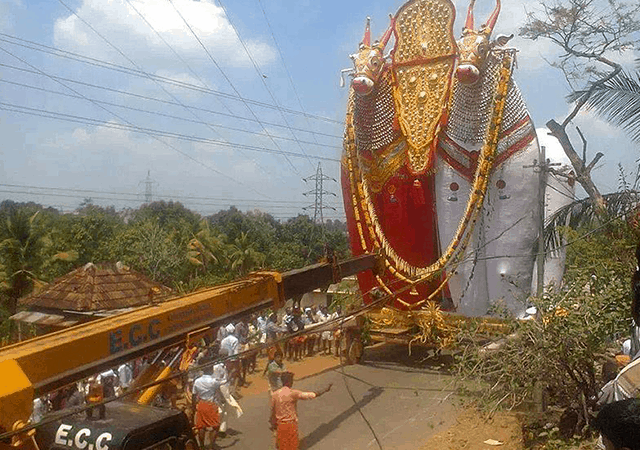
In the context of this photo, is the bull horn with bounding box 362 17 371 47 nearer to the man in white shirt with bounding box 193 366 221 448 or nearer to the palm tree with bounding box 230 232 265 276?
the man in white shirt with bounding box 193 366 221 448

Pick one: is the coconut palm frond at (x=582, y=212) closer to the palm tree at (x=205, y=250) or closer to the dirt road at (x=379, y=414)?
the dirt road at (x=379, y=414)

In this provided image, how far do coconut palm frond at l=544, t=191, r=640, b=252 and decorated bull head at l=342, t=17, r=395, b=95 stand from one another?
476 cm

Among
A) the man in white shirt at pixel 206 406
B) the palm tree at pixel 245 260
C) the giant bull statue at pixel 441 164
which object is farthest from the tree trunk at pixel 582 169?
the palm tree at pixel 245 260

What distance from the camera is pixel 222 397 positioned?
382 inches

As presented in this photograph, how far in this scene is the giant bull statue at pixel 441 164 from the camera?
40.6 ft

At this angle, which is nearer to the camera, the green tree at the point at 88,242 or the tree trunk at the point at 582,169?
the tree trunk at the point at 582,169

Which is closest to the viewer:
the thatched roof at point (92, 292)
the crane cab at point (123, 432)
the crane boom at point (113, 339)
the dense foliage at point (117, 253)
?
the crane boom at point (113, 339)

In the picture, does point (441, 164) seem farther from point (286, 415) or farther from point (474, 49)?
point (286, 415)

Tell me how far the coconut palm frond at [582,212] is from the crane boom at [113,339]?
443 centimetres

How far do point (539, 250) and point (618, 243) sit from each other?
292 centimetres

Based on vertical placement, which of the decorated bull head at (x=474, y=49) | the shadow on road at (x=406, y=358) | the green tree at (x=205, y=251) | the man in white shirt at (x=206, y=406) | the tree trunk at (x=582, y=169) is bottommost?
the shadow on road at (x=406, y=358)

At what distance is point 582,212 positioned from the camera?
30.4 feet

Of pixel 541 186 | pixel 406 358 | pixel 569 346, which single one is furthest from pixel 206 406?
pixel 541 186

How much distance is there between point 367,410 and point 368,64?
23.0 ft
